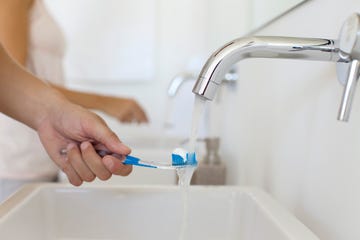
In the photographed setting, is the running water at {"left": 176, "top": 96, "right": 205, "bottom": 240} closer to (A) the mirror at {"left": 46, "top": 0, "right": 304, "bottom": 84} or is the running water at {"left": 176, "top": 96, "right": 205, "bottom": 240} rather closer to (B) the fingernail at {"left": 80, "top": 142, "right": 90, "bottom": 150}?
(B) the fingernail at {"left": 80, "top": 142, "right": 90, "bottom": 150}

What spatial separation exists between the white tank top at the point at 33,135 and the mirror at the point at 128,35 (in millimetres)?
425

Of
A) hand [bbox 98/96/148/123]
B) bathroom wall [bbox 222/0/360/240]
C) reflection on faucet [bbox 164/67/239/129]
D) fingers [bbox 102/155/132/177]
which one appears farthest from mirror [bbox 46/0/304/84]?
fingers [bbox 102/155/132/177]

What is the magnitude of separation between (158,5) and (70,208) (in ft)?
3.11

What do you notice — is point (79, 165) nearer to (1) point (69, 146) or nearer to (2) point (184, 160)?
(1) point (69, 146)

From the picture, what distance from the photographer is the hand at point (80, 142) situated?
0.47 meters

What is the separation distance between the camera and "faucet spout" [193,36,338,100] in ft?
1.09

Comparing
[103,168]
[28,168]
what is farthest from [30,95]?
[28,168]

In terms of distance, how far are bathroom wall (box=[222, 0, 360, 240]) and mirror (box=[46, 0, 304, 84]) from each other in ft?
2.05

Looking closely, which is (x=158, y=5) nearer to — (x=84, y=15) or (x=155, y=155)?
(x=84, y=15)

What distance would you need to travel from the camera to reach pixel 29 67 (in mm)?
875

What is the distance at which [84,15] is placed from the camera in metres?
1.34

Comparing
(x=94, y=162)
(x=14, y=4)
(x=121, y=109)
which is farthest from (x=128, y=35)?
(x=94, y=162)

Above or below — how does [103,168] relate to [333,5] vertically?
below

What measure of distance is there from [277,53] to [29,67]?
692mm
